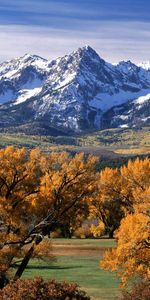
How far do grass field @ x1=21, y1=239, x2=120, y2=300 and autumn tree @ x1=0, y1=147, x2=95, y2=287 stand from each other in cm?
724

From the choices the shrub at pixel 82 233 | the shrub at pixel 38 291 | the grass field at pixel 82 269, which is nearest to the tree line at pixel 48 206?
the grass field at pixel 82 269

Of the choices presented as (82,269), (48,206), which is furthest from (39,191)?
(82,269)

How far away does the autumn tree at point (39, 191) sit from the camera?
4634cm

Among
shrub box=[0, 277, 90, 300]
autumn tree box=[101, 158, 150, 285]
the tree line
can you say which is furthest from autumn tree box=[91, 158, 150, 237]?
shrub box=[0, 277, 90, 300]

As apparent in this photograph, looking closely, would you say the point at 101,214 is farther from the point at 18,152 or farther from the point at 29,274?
the point at 18,152

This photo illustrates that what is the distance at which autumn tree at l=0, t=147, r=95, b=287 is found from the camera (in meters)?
46.3

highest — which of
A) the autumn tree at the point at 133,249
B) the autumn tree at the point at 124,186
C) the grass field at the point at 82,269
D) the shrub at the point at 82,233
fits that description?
the autumn tree at the point at 124,186

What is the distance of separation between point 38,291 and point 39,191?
1807cm

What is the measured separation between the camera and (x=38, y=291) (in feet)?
103

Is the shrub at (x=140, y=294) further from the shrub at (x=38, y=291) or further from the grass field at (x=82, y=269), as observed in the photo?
the grass field at (x=82, y=269)

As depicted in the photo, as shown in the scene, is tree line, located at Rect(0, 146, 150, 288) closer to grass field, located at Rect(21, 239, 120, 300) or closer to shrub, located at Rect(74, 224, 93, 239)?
grass field, located at Rect(21, 239, 120, 300)

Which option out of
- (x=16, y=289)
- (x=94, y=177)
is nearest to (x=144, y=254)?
(x=94, y=177)

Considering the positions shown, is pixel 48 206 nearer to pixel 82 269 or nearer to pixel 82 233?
pixel 82 269

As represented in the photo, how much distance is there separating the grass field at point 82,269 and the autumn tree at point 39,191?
724 centimetres
